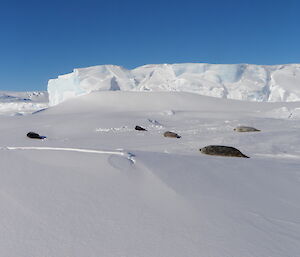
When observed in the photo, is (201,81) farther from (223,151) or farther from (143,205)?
(143,205)

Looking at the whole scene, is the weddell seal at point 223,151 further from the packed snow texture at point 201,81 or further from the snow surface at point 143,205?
the packed snow texture at point 201,81

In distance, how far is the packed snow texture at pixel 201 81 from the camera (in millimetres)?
39750

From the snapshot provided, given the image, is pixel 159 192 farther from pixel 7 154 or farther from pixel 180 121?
pixel 180 121

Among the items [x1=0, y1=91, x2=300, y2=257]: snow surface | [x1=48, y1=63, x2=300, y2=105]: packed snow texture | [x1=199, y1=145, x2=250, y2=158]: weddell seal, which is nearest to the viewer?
[x1=0, y1=91, x2=300, y2=257]: snow surface

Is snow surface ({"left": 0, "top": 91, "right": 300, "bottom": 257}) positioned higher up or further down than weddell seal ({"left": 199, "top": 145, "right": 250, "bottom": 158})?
higher up

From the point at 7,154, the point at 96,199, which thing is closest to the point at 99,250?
the point at 96,199

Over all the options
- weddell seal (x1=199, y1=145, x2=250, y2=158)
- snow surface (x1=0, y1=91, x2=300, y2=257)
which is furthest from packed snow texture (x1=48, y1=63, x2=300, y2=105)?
snow surface (x1=0, y1=91, x2=300, y2=257)

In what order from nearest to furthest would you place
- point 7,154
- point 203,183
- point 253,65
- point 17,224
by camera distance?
point 17,224, point 203,183, point 7,154, point 253,65

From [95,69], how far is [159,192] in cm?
4287

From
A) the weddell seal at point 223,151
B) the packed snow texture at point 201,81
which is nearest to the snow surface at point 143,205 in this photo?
the weddell seal at point 223,151

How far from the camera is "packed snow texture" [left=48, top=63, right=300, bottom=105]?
130 feet

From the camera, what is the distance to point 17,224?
2289mm

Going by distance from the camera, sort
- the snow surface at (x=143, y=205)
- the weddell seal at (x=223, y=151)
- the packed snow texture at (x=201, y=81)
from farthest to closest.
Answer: the packed snow texture at (x=201, y=81) < the weddell seal at (x=223, y=151) < the snow surface at (x=143, y=205)

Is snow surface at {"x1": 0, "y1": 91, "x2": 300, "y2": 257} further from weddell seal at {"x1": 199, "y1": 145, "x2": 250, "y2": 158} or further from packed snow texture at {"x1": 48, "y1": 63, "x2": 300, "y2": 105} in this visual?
packed snow texture at {"x1": 48, "y1": 63, "x2": 300, "y2": 105}
